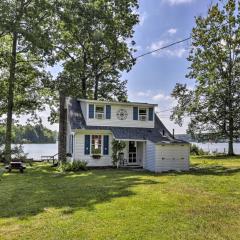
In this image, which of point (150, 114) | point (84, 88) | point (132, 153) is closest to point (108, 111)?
point (150, 114)

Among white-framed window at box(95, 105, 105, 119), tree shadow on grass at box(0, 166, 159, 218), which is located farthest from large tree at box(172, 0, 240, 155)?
tree shadow on grass at box(0, 166, 159, 218)

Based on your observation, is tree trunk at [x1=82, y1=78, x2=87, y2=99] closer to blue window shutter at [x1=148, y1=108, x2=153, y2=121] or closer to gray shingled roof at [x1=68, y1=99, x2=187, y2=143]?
gray shingled roof at [x1=68, y1=99, x2=187, y2=143]

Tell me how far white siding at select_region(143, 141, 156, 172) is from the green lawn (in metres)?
7.19

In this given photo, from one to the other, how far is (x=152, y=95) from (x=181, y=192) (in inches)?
818

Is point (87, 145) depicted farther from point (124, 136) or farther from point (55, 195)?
point (55, 195)

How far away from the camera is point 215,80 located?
1358 inches

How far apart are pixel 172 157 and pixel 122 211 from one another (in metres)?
12.5

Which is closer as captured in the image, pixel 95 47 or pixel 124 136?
pixel 124 136

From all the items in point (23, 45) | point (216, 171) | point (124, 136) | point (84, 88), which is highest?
point (23, 45)

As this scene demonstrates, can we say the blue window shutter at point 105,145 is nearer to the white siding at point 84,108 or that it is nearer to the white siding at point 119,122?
the white siding at point 119,122

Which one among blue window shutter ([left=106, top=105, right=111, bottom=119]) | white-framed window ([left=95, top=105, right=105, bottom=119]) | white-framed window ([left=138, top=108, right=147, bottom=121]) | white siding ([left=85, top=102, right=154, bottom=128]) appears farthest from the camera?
white-framed window ([left=138, top=108, right=147, bottom=121])

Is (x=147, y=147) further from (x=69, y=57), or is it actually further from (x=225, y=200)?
(x=69, y=57)

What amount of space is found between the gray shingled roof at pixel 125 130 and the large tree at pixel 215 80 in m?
11.2

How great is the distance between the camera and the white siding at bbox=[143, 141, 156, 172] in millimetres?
20828
